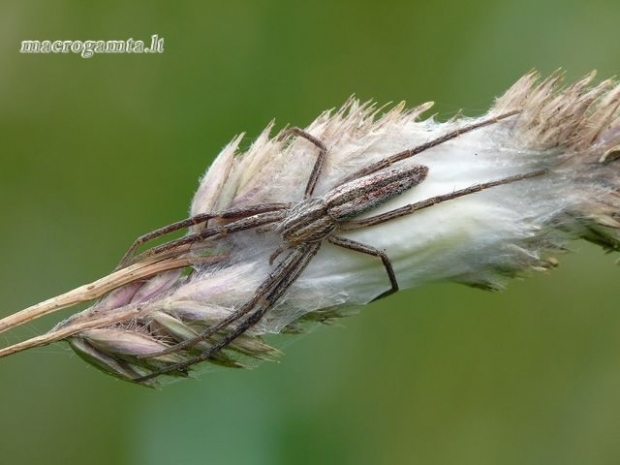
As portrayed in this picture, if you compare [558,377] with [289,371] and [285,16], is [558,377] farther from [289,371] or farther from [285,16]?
[285,16]

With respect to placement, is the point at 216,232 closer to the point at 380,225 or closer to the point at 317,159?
the point at 317,159

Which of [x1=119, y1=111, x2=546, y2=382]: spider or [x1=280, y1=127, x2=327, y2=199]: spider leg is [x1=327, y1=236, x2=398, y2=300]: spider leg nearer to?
[x1=119, y1=111, x2=546, y2=382]: spider

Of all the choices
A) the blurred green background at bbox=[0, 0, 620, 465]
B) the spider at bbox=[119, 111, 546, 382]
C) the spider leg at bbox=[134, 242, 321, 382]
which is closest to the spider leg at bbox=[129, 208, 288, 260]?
the spider at bbox=[119, 111, 546, 382]

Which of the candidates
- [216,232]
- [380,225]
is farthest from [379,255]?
[216,232]

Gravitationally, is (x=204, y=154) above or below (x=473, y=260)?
above

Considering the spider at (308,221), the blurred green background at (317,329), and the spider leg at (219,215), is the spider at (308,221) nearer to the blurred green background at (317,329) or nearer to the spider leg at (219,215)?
the spider leg at (219,215)

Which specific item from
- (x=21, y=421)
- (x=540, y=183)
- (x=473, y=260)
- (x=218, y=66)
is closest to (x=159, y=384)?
(x=473, y=260)
